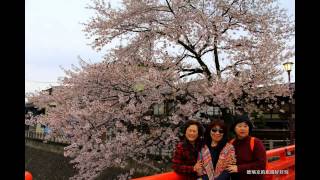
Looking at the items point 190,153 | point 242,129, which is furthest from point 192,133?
point 242,129

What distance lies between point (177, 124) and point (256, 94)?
148 cm

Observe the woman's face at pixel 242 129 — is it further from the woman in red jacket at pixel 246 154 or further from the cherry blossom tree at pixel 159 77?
the cherry blossom tree at pixel 159 77

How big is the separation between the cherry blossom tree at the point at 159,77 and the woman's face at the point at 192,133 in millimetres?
2391

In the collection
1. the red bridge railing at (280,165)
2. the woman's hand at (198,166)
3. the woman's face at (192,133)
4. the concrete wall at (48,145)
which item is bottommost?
the concrete wall at (48,145)

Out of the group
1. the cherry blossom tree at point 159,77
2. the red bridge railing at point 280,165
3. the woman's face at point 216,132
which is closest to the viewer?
the woman's face at point 216,132

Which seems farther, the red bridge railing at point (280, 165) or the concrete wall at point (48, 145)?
the concrete wall at point (48, 145)

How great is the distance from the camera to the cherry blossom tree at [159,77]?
549cm

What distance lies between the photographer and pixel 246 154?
296cm

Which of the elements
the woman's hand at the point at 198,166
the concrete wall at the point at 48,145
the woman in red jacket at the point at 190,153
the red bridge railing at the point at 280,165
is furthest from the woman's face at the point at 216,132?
the concrete wall at the point at 48,145

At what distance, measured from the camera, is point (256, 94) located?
5.62m

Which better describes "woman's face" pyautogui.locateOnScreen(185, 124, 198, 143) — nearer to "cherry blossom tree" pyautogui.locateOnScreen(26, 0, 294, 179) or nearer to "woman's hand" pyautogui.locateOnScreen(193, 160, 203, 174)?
"woman's hand" pyautogui.locateOnScreen(193, 160, 203, 174)

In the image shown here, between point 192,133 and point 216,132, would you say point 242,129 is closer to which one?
point 216,132
